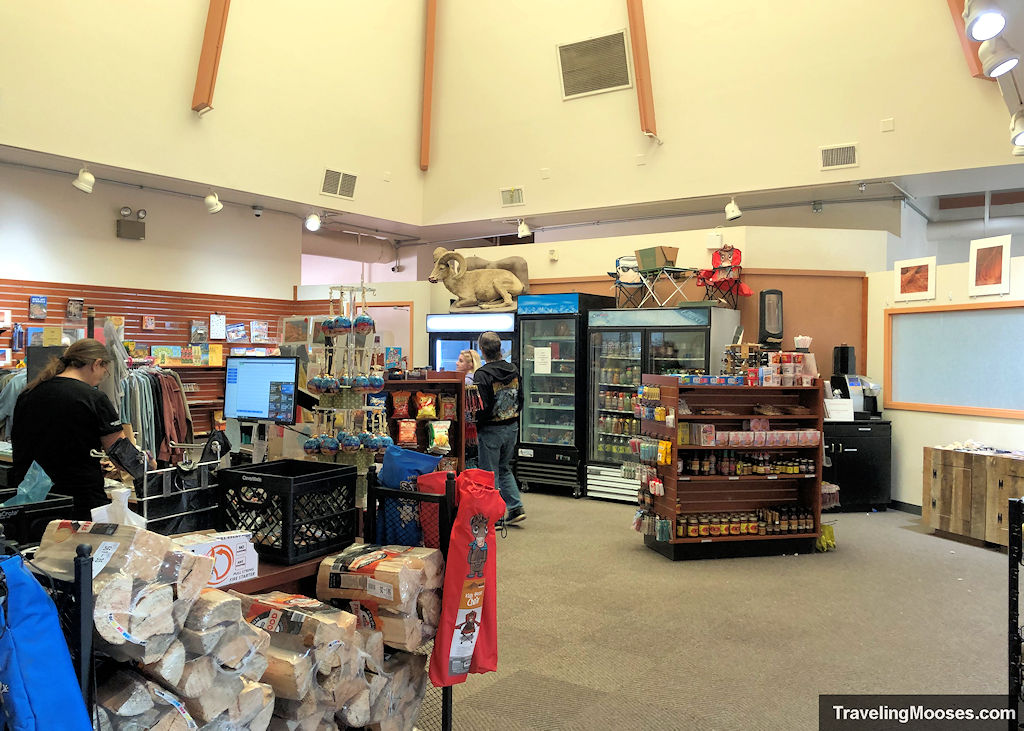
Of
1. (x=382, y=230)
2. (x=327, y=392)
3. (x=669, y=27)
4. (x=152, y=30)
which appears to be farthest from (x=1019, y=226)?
(x=152, y=30)

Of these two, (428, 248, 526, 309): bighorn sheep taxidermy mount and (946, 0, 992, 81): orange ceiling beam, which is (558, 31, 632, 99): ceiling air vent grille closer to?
(428, 248, 526, 309): bighorn sheep taxidermy mount

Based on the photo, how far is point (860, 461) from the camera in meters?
7.45

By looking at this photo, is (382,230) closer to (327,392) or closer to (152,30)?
(152,30)

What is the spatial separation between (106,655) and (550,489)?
275 inches

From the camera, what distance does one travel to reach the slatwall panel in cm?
777

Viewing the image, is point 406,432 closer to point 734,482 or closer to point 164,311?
point 734,482

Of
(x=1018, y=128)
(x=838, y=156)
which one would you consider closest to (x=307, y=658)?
(x=1018, y=128)

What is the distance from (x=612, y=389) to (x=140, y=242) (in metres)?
5.90

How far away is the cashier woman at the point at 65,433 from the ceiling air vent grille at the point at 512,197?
729cm

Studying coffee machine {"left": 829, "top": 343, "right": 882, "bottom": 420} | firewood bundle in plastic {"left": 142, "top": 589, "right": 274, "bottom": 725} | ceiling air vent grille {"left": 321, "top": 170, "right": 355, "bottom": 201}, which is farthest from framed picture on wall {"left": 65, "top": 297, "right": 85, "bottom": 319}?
coffee machine {"left": 829, "top": 343, "right": 882, "bottom": 420}

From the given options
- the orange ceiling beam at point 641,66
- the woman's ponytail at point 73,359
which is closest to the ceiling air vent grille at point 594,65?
the orange ceiling beam at point 641,66

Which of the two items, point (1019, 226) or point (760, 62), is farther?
point (1019, 226)

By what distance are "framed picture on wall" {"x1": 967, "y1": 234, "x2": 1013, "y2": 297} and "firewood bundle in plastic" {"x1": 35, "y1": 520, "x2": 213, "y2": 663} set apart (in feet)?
23.8

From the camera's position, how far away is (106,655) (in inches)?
60.6
